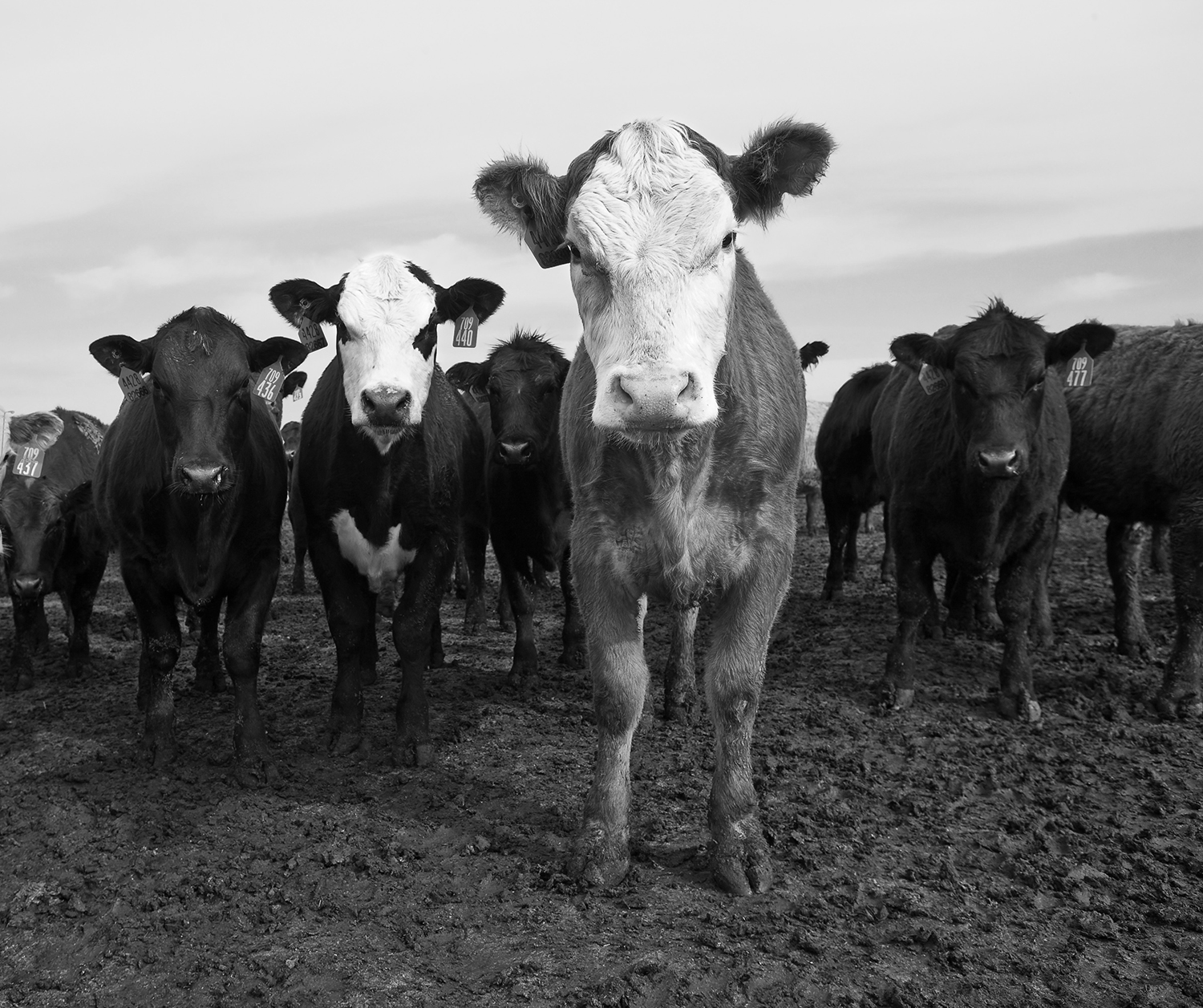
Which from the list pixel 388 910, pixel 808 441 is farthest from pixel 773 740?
pixel 808 441

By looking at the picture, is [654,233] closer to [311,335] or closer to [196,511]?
[196,511]

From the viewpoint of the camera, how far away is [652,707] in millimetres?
6125

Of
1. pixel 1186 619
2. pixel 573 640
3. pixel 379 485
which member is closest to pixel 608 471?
pixel 379 485

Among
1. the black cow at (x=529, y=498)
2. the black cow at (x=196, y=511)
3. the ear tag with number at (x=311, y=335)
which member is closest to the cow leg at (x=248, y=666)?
the black cow at (x=196, y=511)

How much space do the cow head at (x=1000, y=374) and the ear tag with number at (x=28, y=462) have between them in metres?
6.13

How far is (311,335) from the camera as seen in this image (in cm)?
600

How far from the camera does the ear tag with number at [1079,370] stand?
6539 mm

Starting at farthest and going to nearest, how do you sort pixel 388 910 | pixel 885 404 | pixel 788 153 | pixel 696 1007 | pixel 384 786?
1. pixel 885 404
2. pixel 384 786
3. pixel 788 153
4. pixel 388 910
5. pixel 696 1007

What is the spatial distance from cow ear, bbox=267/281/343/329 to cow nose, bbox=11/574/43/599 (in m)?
2.87

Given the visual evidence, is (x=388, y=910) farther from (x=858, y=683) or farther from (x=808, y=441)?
(x=808, y=441)

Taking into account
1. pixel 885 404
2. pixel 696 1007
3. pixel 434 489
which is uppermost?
pixel 885 404

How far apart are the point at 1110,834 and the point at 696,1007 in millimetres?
2286

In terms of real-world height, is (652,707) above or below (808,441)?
below

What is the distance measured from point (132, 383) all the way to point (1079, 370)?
5692mm
